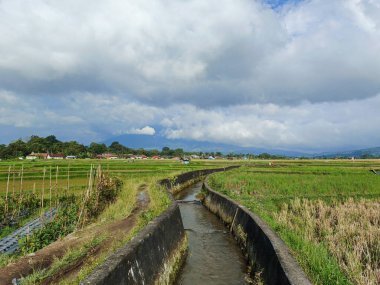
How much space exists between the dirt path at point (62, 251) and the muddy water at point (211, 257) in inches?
77.0

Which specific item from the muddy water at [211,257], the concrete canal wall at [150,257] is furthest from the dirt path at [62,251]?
the muddy water at [211,257]

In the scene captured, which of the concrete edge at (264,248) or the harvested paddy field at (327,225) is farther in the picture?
the harvested paddy field at (327,225)

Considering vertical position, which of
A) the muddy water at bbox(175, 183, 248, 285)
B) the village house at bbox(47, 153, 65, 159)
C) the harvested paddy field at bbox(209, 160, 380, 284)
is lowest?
the muddy water at bbox(175, 183, 248, 285)

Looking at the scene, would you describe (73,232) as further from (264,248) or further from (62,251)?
(264,248)

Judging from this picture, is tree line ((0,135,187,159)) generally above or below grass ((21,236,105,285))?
above

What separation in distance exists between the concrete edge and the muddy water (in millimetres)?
348

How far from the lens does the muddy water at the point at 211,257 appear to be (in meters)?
Answer: 7.57

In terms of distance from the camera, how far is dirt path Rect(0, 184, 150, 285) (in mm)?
6387

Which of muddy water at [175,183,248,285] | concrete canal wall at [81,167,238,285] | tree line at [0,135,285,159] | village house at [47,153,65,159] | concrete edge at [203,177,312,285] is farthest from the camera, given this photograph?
village house at [47,153,65,159]

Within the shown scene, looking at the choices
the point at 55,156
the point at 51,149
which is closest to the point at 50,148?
the point at 51,149

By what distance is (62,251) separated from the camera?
803 centimetres

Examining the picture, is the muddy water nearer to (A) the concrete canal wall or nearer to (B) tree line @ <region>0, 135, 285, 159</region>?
(A) the concrete canal wall

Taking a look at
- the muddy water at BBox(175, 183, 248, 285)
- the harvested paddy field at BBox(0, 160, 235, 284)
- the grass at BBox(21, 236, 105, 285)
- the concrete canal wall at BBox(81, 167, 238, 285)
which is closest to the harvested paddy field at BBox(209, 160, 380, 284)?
the muddy water at BBox(175, 183, 248, 285)

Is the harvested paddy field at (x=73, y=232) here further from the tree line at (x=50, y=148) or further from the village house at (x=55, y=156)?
the village house at (x=55, y=156)
